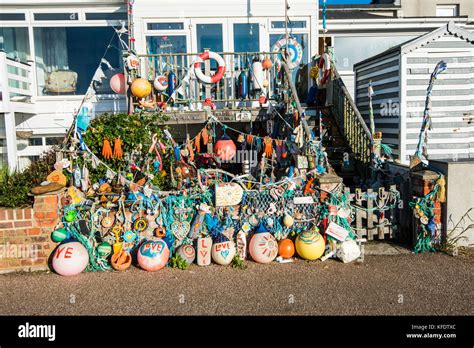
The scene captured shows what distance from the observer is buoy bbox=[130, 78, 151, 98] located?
8.87 m

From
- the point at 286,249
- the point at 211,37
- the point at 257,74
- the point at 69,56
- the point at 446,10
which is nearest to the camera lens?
the point at 286,249

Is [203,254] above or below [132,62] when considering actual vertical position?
below

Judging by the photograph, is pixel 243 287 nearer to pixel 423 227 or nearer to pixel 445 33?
pixel 423 227

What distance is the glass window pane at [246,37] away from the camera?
1145 centimetres

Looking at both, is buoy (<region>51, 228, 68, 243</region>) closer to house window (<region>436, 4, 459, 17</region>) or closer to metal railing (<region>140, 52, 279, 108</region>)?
metal railing (<region>140, 52, 279, 108</region>)

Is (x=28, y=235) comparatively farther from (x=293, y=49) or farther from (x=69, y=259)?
(x=293, y=49)

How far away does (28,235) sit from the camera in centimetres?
570

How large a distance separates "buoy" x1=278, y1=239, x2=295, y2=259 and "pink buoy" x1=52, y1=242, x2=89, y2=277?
261 cm

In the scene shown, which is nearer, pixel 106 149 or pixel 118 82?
pixel 106 149

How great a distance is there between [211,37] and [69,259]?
304 inches

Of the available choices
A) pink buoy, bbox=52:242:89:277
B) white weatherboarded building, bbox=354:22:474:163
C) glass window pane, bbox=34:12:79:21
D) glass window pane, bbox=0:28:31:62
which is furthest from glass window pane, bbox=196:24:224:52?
pink buoy, bbox=52:242:89:277

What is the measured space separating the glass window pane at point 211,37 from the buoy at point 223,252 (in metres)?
7.04

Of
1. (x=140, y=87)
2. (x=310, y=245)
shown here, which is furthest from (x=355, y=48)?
(x=310, y=245)

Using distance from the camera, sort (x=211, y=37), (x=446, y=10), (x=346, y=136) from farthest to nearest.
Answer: (x=446, y=10) < (x=211, y=37) < (x=346, y=136)
